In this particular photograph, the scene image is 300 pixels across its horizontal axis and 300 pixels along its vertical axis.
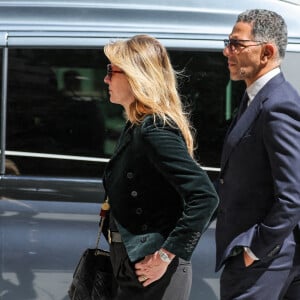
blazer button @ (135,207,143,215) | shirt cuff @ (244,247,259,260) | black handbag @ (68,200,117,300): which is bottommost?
black handbag @ (68,200,117,300)

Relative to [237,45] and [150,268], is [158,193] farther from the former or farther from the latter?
[237,45]

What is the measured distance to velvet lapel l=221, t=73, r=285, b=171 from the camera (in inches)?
78.7

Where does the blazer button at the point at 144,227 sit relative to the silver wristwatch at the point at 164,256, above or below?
above

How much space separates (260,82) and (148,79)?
42 cm

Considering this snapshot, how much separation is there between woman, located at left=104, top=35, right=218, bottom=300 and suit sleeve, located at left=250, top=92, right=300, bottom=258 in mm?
201

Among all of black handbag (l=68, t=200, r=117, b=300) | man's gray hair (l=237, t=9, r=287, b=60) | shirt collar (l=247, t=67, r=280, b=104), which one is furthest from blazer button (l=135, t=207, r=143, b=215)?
man's gray hair (l=237, t=9, r=287, b=60)

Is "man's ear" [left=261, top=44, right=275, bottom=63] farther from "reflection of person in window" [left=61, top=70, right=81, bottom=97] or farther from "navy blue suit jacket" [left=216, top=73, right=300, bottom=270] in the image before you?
"reflection of person in window" [left=61, top=70, right=81, bottom=97]

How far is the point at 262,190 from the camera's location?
6.47 feet

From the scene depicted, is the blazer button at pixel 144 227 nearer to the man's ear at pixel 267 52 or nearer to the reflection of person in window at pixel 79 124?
the man's ear at pixel 267 52

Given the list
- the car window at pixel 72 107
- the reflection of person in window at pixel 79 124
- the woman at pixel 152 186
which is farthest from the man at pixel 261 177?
the reflection of person in window at pixel 79 124

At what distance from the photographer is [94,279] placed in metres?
2.05

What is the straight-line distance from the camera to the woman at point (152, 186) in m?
1.82

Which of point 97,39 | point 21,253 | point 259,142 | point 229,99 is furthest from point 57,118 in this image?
point 259,142

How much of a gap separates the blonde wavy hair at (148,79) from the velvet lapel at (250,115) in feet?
0.53
